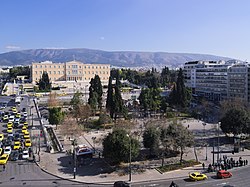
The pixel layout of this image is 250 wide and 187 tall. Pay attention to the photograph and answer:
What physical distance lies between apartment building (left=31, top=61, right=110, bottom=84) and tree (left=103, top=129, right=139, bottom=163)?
8513cm

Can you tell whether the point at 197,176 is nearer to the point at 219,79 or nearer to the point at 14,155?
the point at 14,155

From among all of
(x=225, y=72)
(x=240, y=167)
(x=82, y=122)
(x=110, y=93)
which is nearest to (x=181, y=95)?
(x=110, y=93)

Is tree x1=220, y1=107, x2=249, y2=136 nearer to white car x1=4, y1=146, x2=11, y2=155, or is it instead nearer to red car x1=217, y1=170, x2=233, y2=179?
red car x1=217, y1=170, x2=233, y2=179

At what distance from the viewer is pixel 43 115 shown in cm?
5638

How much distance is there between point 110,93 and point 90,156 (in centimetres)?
2151

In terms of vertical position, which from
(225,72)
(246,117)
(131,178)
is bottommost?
(131,178)

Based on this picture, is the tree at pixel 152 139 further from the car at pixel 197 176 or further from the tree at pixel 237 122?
the tree at pixel 237 122

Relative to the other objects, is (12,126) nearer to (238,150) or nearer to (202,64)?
(238,150)

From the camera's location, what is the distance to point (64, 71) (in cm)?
11506

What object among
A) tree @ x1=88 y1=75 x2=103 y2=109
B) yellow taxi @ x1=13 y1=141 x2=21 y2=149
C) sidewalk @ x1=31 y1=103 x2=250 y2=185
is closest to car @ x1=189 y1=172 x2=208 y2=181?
sidewalk @ x1=31 y1=103 x2=250 y2=185

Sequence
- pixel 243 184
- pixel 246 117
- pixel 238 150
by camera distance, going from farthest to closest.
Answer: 1. pixel 246 117
2. pixel 238 150
3. pixel 243 184

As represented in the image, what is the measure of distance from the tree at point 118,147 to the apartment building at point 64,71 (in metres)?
85.1

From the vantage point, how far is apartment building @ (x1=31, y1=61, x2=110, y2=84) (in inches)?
4365

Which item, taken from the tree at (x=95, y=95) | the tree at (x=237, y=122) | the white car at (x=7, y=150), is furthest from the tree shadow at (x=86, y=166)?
the tree at (x=95, y=95)
